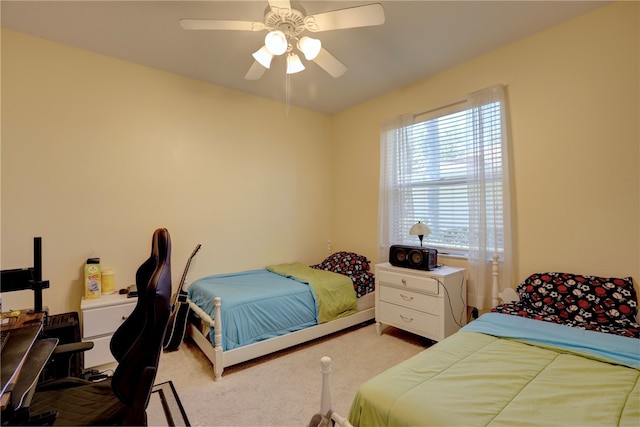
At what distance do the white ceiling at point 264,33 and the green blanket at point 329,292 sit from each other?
81.6 inches

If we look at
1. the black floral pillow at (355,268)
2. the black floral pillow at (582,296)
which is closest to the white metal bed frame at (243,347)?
the black floral pillow at (355,268)

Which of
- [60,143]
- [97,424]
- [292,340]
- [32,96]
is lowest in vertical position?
[292,340]

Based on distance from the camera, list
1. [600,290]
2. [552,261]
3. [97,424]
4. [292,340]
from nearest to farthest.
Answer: [97,424] → [600,290] → [552,261] → [292,340]

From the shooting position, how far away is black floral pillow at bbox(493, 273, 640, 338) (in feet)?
5.99

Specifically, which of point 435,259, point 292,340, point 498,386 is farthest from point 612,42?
point 292,340

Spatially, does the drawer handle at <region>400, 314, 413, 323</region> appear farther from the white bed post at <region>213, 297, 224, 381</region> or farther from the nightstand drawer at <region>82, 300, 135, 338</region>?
the nightstand drawer at <region>82, 300, 135, 338</region>

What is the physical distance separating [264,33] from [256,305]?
2.17 meters

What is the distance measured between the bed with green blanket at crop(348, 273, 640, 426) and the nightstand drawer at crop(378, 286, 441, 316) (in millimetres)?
658

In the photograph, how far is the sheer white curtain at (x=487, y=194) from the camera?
2.47 metres

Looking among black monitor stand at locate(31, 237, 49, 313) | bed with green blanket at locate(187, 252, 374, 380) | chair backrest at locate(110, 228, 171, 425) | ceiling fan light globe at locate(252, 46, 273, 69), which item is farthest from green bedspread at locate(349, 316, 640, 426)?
ceiling fan light globe at locate(252, 46, 273, 69)

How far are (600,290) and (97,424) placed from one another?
284 cm

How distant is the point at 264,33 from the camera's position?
2.28 m

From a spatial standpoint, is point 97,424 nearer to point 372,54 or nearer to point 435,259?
point 435,259

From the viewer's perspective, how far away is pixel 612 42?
2.00m
